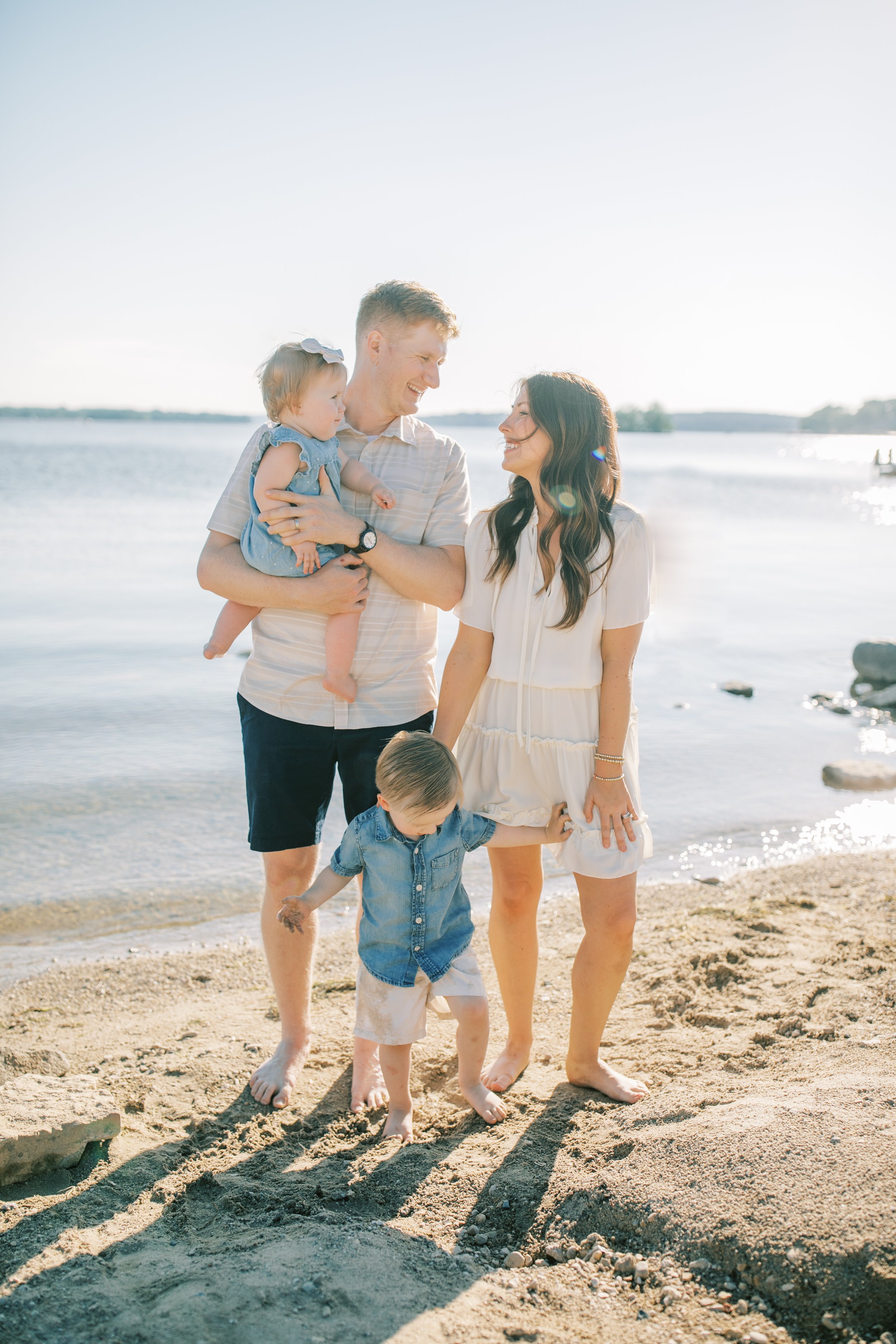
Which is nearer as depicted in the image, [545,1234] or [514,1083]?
[545,1234]

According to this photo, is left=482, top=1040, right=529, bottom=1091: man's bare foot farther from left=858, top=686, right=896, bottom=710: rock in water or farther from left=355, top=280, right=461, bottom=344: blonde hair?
left=858, top=686, right=896, bottom=710: rock in water

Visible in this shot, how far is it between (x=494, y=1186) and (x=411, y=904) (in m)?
0.77

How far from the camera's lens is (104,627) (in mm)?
12125

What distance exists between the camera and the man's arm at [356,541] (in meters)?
2.88

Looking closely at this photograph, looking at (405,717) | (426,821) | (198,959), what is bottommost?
(198,959)

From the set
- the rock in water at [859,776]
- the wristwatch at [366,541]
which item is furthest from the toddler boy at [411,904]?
the rock in water at [859,776]

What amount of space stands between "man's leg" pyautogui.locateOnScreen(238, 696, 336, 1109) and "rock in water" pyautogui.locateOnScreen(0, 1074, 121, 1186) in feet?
1.82

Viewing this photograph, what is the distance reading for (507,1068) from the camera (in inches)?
125

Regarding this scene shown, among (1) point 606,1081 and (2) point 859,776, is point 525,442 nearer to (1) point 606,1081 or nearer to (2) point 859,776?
(1) point 606,1081

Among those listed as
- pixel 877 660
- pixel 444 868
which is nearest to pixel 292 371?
pixel 444 868

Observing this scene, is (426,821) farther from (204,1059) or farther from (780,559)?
(780,559)

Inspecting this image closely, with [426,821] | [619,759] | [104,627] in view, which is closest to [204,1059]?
[426,821]

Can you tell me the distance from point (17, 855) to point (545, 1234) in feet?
14.1

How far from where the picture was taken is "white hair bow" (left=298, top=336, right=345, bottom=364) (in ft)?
9.58
